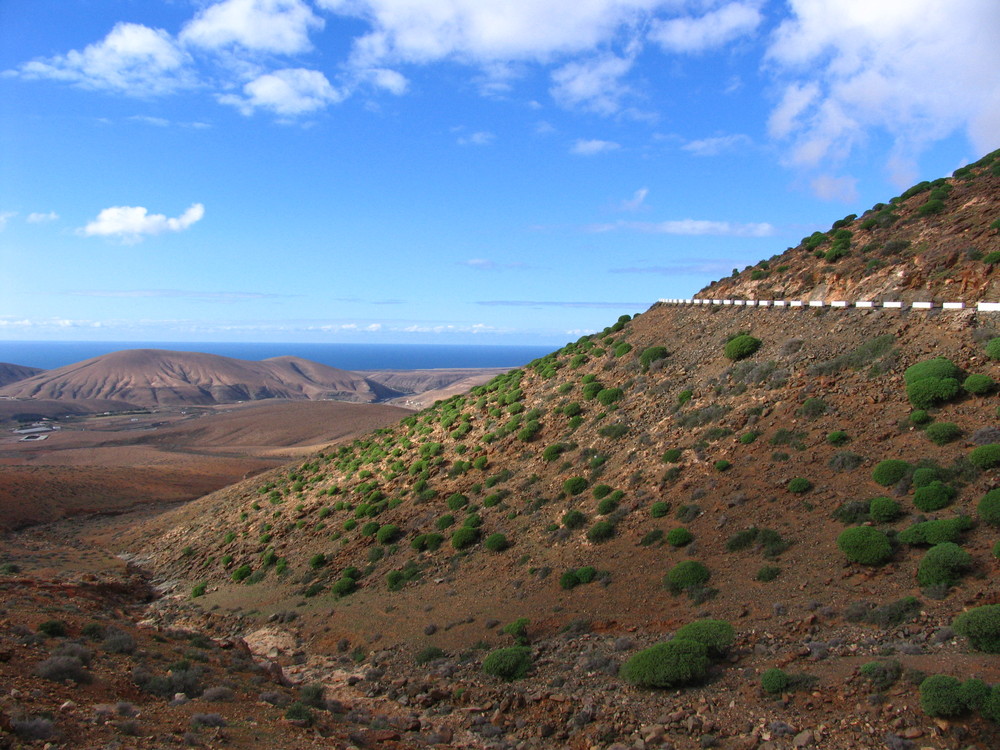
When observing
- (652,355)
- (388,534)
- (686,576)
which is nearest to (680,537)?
(686,576)

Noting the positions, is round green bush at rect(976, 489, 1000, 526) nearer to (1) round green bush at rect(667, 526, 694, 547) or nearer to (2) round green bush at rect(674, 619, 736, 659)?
(2) round green bush at rect(674, 619, 736, 659)

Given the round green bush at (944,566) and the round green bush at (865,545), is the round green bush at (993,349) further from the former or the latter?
the round green bush at (944,566)

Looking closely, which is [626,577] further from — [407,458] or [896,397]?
[407,458]

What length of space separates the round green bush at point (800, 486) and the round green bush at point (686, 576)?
3.75 meters

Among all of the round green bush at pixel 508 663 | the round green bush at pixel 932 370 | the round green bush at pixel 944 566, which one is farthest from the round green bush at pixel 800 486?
the round green bush at pixel 508 663

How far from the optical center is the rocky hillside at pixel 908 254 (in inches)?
928

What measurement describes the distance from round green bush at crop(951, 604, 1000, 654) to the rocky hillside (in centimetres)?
1474

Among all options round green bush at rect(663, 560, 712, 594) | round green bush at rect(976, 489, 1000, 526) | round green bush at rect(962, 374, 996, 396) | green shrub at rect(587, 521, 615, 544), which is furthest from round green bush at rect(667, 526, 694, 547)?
round green bush at rect(962, 374, 996, 396)

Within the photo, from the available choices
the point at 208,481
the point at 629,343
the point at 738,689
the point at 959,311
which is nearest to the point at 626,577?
the point at 738,689

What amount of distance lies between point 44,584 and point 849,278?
115 feet

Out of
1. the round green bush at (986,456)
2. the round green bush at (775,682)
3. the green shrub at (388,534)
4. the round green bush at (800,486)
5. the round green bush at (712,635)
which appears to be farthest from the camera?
the green shrub at (388,534)

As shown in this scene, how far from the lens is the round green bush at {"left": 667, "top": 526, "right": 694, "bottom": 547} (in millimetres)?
18562

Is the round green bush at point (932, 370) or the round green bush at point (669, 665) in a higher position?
the round green bush at point (932, 370)

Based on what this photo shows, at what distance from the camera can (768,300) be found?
31.0 m
